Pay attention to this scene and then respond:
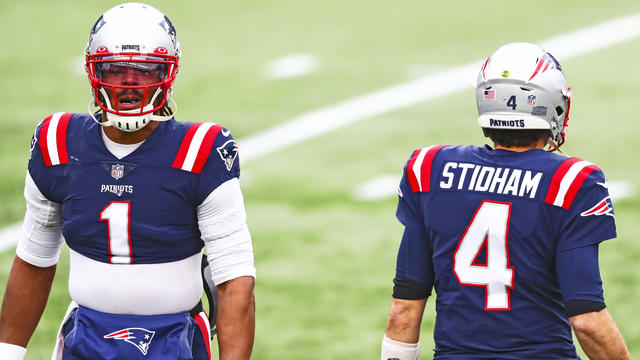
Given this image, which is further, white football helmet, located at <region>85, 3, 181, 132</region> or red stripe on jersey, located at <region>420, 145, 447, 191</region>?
red stripe on jersey, located at <region>420, 145, 447, 191</region>

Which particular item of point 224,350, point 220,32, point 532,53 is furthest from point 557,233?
point 220,32

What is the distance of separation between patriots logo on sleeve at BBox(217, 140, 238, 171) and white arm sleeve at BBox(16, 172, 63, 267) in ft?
2.23

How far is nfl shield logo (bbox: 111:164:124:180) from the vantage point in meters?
4.18

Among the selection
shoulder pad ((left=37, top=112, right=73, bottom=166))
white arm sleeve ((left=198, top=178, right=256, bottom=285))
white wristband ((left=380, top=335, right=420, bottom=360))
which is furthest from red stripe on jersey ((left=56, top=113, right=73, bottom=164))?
white wristband ((left=380, top=335, right=420, bottom=360))

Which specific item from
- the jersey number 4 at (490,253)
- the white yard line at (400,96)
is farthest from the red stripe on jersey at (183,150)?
the white yard line at (400,96)

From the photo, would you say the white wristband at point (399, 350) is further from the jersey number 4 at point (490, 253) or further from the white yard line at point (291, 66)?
the white yard line at point (291, 66)

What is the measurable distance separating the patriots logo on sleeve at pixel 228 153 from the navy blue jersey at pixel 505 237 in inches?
27.1

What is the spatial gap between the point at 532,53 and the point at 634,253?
5561 millimetres

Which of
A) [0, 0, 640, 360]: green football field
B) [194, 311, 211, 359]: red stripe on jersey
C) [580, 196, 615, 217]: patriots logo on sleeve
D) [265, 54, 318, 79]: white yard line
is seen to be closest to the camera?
[580, 196, 615, 217]: patriots logo on sleeve

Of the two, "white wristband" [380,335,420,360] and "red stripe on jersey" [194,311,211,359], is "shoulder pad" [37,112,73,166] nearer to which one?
"red stripe on jersey" [194,311,211,359]

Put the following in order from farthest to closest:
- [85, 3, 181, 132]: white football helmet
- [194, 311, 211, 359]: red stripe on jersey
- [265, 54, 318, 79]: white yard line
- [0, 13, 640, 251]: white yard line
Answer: [265, 54, 318, 79]: white yard line → [0, 13, 640, 251]: white yard line → [194, 311, 211, 359]: red stripe on jersey → [85, 3, 181, 132]: white football helmet

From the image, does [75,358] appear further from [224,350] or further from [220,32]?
[220,32]

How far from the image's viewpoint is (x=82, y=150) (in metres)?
4.25

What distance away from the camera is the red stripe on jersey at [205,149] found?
4160mm
